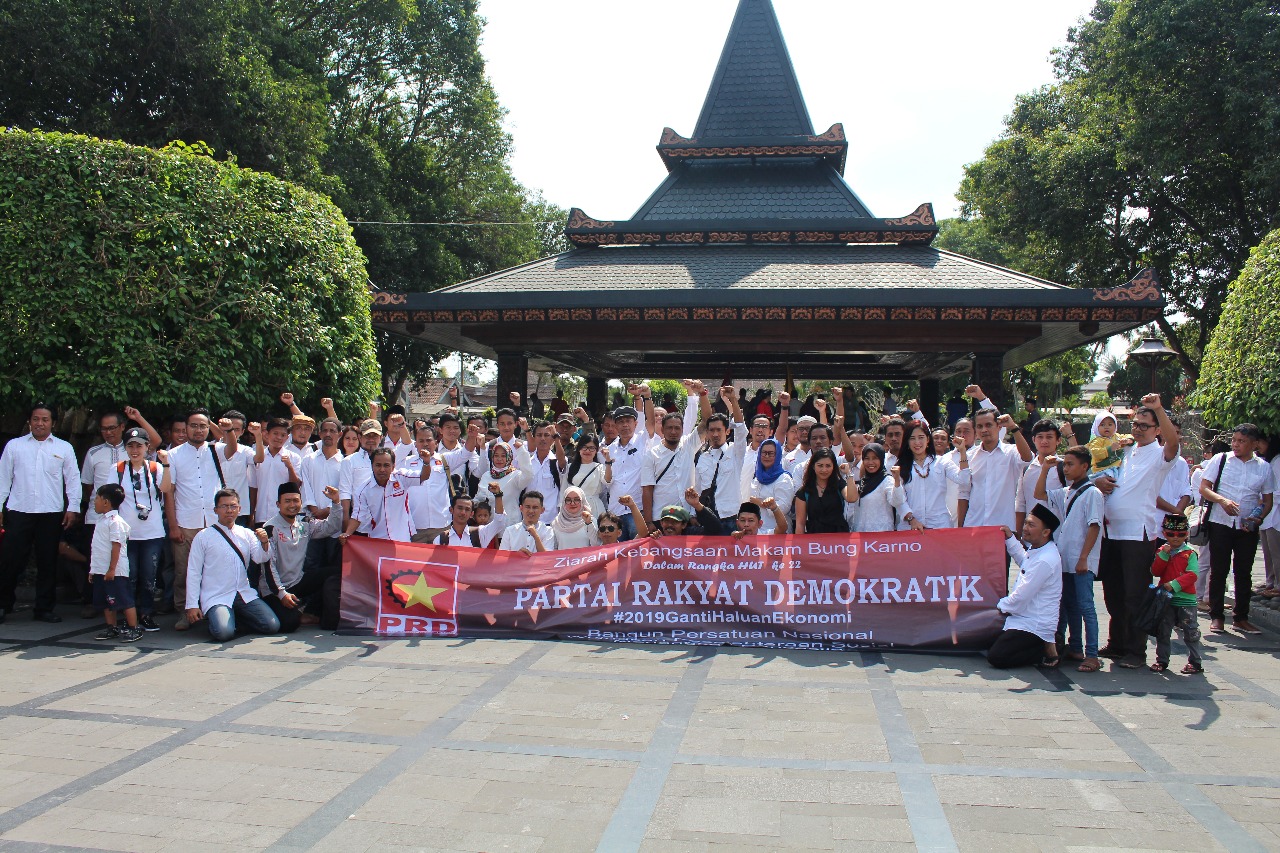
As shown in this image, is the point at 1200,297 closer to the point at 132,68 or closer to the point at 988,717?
the point at 988,717

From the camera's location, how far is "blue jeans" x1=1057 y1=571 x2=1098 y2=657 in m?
6.34

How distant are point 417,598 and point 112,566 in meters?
2.52

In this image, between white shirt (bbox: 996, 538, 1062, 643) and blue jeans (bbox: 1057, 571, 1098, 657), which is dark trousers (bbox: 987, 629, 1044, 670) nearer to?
white shirt (bbox: 996, 538, 1062, 643)

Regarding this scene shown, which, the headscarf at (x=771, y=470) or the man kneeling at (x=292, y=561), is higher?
the headscarf at (x=771, y=470)

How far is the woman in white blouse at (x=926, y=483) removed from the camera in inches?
290

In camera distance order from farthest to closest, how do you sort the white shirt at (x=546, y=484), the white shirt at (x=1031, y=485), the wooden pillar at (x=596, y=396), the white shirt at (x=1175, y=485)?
the wooden pillar at (x=596, y=396) < the white shirt at (x=546, y=484) < the white shirt at (x=1031, y=485) < the white shirt at (x=1175, y=485)

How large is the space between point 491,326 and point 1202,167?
18.3 m

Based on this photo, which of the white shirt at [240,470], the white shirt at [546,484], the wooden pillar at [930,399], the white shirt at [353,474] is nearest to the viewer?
the white shirt at [353,474]

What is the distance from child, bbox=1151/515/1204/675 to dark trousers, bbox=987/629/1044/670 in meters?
0.87

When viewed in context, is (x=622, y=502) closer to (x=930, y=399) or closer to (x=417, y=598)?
(x=417, y=598)

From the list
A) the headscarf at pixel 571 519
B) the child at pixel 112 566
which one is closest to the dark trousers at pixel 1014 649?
the headscarf at pixel 571 519

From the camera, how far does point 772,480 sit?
782 cm

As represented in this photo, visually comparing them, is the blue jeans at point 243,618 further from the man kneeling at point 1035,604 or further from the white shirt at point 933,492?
the man kneeling at point 1035,604

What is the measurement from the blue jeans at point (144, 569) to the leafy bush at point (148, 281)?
146cm
